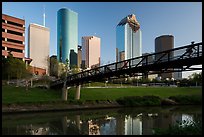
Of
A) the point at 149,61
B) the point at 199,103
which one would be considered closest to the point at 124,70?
the point at 149,61

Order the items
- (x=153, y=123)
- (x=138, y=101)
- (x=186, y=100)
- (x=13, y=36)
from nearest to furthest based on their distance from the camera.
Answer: (x=153, y=123), (x=138, y=101), (x=186, y=100), (x=13, y=36)

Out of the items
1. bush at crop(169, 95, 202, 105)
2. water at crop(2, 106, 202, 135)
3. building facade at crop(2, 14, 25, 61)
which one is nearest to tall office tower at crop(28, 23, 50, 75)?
building facade at crop(2, 14, 25, 61)

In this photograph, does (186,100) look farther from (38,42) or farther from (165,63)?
(38,42)

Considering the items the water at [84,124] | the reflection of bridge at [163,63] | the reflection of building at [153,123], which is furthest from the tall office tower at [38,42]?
the reflection of building at [153,123]

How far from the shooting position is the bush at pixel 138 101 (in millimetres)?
59250

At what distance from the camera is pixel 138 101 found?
60.7 meters

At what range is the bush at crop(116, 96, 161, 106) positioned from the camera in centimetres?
5925

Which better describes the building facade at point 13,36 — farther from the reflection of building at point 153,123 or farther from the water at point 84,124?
the reflection of building at point 153,123

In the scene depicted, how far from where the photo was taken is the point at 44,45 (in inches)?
7490

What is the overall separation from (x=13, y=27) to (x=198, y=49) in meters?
91.9

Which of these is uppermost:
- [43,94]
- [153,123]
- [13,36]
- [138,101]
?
[13,36]

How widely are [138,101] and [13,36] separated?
2612 inches

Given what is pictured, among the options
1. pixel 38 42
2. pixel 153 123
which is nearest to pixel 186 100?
pixel 153 123

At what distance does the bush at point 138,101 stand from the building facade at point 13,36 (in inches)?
2350
